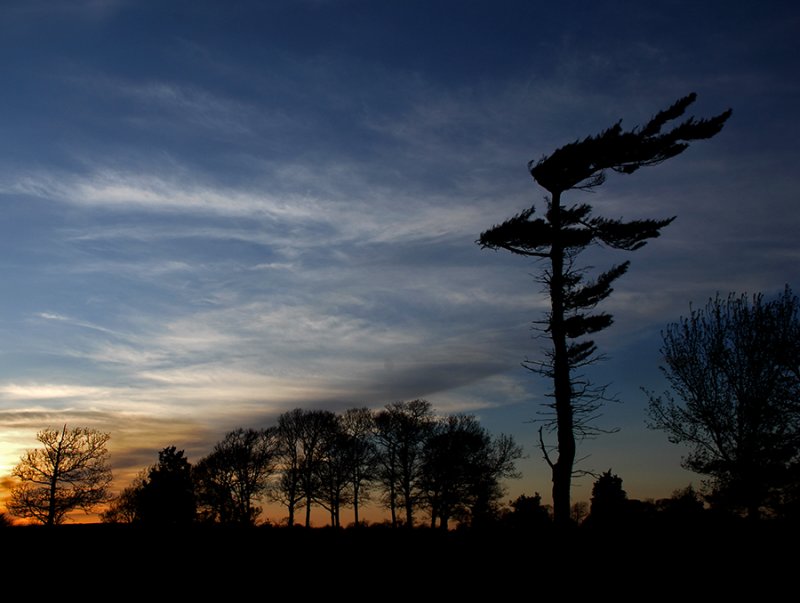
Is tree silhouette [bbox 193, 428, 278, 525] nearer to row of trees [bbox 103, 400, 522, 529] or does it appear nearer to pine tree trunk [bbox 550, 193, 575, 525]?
row of trees [bbox 103, 400, 522, 529]

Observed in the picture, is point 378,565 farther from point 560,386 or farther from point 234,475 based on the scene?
point 234,475

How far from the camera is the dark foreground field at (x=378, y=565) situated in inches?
406

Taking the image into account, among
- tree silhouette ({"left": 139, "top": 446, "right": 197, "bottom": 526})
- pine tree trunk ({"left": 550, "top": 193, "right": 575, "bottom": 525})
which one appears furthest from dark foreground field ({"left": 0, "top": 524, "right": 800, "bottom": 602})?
tree silhouette ({"left": 139, "top": 446, "right": 197, "bottom": 526})

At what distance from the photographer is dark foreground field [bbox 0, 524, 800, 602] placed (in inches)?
406

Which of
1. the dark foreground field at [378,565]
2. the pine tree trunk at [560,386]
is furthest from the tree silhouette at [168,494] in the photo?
the pine tree trunk at [560,386]

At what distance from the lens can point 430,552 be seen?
14.0 m

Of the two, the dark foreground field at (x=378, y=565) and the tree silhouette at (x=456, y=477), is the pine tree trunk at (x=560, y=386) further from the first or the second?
the tree silhouette at (x=456, y=477)

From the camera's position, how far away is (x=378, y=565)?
1236cm

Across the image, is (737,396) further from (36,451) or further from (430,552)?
(36,451)

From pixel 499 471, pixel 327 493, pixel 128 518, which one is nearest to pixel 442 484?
pixel 499 471

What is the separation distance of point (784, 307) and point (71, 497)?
51535mm

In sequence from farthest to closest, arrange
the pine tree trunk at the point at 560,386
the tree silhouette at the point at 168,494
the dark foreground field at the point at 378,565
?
1. the tree silhouette at the point at 168,494
2. the pine tree trunk at the point at 560,386
3. the dark foreground field at the point at 378,565

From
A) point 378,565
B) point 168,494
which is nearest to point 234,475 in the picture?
point 168,494

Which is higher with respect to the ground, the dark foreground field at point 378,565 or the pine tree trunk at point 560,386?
the pine tree trunk at point 560,386
